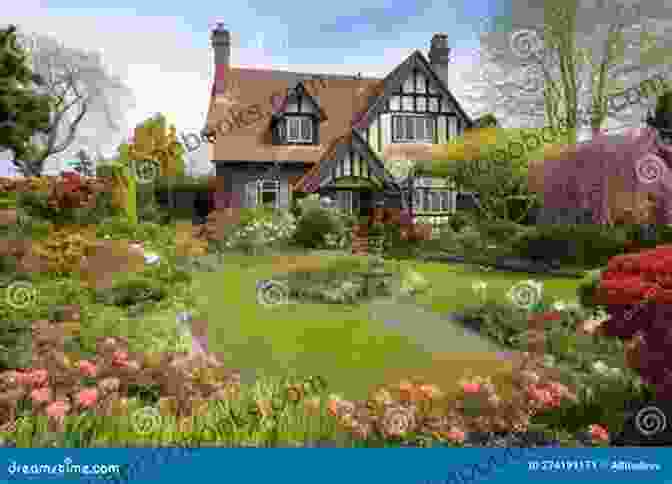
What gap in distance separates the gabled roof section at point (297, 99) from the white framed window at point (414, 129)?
11.6 feet

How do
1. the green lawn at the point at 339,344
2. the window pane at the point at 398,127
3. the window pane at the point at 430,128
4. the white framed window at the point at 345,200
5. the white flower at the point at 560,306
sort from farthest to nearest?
the white framed window at the point at 345,200, the window pane at the point at 430,128, the window pane at the point at 398,127, the white flower at the point at 560,306, the green lawn at the point at 339,344

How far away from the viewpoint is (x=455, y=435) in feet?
8.56

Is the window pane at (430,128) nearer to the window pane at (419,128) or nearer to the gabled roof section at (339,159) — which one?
the window pane at (419,128)

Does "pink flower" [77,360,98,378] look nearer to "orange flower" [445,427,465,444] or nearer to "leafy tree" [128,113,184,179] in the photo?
"orange flower" [445,427,465,444]

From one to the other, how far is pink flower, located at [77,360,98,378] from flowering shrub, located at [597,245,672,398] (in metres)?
4.04

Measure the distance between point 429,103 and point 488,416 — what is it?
8647mm

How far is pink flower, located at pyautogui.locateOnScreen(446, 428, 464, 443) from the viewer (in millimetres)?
2605

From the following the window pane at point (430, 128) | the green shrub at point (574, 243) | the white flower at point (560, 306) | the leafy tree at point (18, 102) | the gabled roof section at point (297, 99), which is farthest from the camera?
the gabled roof section at point (297, 99)

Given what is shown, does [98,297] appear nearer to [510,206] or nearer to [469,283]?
[469,283]

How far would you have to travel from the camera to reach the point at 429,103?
9.79 m

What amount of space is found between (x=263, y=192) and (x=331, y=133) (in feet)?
9.89

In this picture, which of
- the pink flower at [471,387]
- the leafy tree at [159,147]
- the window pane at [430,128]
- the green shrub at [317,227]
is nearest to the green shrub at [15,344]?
the pink flower at [471,387]

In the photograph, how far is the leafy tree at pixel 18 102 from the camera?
7.10 meters

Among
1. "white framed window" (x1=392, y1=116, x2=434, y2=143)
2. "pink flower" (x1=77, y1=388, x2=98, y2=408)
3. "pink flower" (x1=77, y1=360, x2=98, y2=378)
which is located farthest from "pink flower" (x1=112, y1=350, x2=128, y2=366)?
"white framed window" (x1=392, y1=116, x2=434, y2=143)
